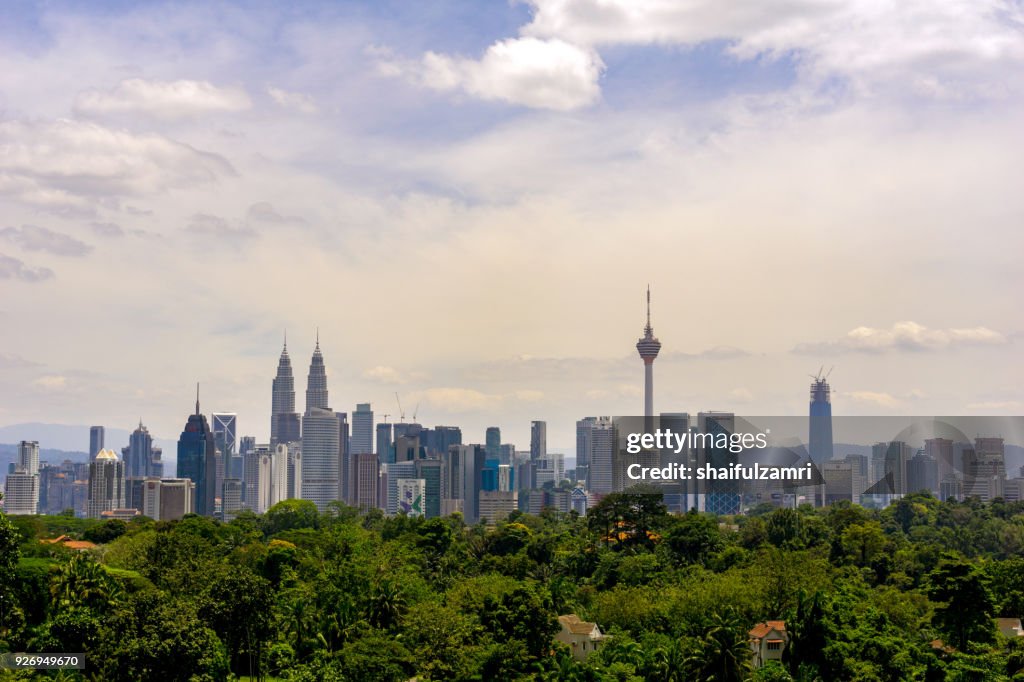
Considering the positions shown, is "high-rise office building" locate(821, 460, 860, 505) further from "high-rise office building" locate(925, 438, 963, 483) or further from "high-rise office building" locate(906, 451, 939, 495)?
"high-rise office building" locate(906, 451, 939, 495)

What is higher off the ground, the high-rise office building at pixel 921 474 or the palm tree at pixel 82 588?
the high-rise office building at pixel 921 474

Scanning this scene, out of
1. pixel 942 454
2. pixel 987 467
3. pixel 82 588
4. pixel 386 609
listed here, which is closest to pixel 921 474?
pixel 942 454

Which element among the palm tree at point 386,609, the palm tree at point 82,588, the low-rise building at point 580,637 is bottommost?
the low-rise building at point 580,637

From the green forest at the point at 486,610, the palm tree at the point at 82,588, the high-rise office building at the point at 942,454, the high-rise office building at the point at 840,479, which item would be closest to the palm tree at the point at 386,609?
the green forest at the point at 486,610

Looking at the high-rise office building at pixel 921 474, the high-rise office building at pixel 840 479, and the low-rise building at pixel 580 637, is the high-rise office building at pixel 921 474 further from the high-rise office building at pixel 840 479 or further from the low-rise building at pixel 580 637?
the low-rise building at pixel 580 637

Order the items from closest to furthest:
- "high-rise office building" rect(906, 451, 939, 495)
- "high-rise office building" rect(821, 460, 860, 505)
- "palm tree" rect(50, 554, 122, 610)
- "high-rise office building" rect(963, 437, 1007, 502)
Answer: "palm tree" rect(50, 554, 122, 610), "high-rise office building" rect(963, 437, 1007, 502), "high-rise office building" rect(906, 451, 939, 495), "high-rise office building" rect(821, 460, 860, 505)

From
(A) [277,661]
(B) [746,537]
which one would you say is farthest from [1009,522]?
(A) [277,661]

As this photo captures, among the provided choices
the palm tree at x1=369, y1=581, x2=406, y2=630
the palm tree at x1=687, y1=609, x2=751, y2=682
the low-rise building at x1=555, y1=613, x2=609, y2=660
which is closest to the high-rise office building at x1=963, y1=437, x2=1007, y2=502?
the low-rise building at x1=555, y1=613, x2=609, y2=660

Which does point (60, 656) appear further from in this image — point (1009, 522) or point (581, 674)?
point (1009, 522)

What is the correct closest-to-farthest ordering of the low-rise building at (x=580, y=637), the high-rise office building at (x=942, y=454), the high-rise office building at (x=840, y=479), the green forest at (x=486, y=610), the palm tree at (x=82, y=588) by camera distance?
the green forest at (x=486, y=610)
the palm tree at (x=82, y=588)
the low-rise building at (x=580, y=637)
the high-rise office building at (x=942, y=454)
the high-rise office building at (x=840, y=479)
